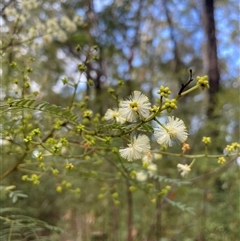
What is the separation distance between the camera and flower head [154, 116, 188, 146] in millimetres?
444

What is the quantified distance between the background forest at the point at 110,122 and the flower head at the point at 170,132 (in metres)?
0.02

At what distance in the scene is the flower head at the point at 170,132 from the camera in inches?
17.5

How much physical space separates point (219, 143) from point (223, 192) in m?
0.12

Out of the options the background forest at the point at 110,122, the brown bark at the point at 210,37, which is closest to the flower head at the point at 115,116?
the background forest at the point at 110,122

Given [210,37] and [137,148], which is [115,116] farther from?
[210,37]

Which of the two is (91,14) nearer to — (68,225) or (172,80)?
(172,80)

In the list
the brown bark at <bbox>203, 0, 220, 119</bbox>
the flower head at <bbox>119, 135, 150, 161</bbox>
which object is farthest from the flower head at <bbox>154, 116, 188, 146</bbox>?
the brown bark at <bbox>203, 0, 220, 119</bbox>

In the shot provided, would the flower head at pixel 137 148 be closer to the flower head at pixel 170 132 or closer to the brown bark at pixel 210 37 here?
the flower head at pixel 170 132

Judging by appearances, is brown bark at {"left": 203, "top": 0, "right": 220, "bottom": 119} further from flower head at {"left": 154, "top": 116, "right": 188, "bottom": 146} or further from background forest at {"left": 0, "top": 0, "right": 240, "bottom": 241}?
flower head at {"left": 154, "top": 116, "right": 188, "bottom": 146}

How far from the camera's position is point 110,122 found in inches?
23.5

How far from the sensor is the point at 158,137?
0.45 m

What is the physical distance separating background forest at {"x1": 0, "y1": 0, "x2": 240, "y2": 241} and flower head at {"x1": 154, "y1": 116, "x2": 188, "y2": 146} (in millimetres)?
23

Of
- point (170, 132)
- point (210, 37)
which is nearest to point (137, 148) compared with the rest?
point (170, 132)

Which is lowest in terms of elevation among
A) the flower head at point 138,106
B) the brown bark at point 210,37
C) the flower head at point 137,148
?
the flower head at point 137,148
